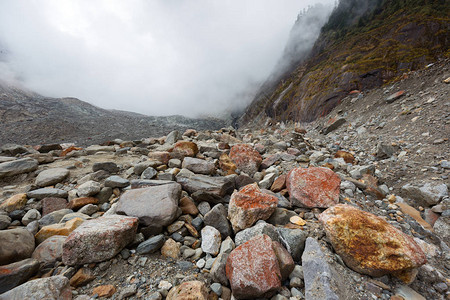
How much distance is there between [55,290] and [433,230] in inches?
209

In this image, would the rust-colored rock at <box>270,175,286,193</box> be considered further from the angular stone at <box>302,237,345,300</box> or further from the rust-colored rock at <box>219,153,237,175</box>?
the angular stone at <box>302,237,345,300</box>

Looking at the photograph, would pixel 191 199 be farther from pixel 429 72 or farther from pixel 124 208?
pixel 429 72

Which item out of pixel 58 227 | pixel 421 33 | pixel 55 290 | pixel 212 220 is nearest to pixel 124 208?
pixel 58 227

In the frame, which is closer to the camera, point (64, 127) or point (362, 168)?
point (362, 168)

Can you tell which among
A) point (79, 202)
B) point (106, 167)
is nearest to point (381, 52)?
point (106, 167)

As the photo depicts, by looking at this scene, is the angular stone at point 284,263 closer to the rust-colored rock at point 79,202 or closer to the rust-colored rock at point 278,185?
the rust-colored rock at point 278,185

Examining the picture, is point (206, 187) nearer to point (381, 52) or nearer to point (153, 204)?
point (153, 204)

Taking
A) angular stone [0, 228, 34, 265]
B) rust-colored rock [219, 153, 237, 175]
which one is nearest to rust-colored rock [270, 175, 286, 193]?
rust-colored rock [219, 153, 237, 175]

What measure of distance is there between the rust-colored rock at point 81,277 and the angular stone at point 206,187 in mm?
1709

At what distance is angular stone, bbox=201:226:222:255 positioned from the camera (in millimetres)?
2332

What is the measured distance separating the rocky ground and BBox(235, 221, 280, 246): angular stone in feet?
0.05

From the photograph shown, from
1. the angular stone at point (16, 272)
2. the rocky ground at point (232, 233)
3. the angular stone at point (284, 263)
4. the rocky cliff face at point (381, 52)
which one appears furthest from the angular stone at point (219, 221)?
the rocky cliff face at point (381, 52)

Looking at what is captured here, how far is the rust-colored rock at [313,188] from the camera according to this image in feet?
9.48

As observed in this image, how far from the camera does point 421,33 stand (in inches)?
498
